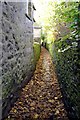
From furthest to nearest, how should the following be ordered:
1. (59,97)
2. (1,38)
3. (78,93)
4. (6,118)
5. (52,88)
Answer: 1. (52,88)
2. (59,97)
3. (6,118)
4. (1,38)
5. (78,93)

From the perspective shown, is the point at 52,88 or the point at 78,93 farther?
the point at 52,88

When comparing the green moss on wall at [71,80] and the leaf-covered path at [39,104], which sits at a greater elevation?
the green moss on wall at [71,80]

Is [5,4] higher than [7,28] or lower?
higher

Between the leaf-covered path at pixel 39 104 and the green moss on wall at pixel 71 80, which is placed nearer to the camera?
the green moss on wall at pixel 71 80

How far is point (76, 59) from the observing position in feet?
9.12

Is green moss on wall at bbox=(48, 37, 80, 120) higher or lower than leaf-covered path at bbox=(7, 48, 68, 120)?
higher

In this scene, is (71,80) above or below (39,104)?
above

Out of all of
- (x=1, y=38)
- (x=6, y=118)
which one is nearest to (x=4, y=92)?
(x=6, y=118)

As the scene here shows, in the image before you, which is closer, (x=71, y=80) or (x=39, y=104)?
(x=71, y=80)

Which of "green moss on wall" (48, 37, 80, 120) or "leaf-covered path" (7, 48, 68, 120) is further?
"leaf-covered path" (7, 48, 68, 120)

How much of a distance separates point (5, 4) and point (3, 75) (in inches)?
50.7

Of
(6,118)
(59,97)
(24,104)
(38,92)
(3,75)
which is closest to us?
(3,75)

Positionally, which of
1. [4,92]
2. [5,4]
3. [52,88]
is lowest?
[52,88]

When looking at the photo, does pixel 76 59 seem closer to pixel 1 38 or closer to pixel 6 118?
pixel 1 38
